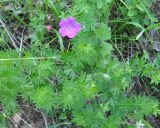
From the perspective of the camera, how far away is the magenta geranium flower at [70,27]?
94.0 inches

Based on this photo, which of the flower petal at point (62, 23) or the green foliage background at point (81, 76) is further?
the flower petal at point (62, 23)

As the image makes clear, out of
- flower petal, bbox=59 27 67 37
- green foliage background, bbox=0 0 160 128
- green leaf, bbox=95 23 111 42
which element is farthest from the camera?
flower petal, bbox=59 27 67 37

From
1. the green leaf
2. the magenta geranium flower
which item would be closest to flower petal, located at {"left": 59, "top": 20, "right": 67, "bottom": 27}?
the magenta geranium flower

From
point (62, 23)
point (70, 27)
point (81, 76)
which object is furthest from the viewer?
point (62, 23)

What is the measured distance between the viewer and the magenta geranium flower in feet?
7.83

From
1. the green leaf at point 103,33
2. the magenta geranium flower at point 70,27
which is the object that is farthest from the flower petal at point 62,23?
the green leaf at point 103,33

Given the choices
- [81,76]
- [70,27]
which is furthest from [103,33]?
[81,76]

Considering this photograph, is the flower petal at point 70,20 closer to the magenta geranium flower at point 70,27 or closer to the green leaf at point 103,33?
the magenta geranium flower at point 70,27

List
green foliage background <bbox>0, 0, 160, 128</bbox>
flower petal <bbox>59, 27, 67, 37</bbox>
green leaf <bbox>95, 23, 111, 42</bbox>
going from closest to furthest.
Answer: green foliage background <bbox>0, 0, 160, 128</bbox> → green leaf <bbox>95, 23, 111, 42</bbox> → flower petal <bbox>59, 27, 67, 37</bbox>

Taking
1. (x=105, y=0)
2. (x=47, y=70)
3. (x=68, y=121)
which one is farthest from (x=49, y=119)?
(x=105, y=0)

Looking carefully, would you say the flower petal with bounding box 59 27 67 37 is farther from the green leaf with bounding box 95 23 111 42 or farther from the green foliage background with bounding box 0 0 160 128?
the green leaf with bounding box 95 23 111 42

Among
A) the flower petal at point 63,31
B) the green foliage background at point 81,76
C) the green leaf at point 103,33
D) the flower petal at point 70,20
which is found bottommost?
the green foliage background at point 81,76

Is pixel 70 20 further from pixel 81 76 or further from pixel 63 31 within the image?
pixel 81 76

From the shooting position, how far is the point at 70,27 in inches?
92.9
